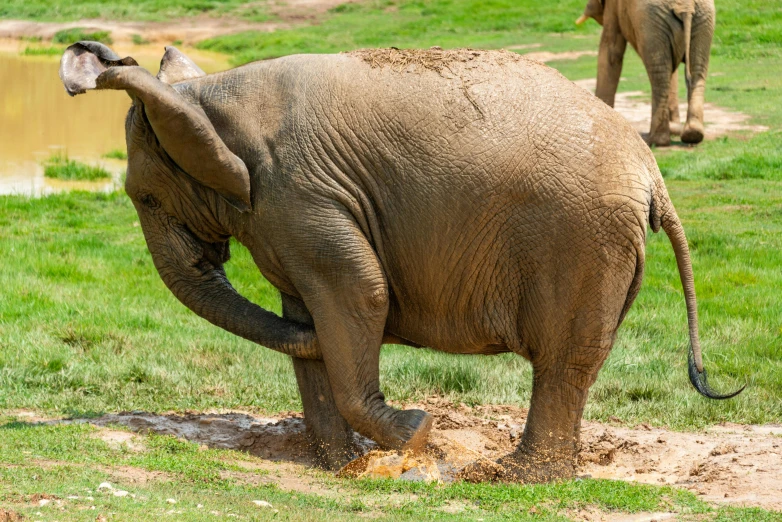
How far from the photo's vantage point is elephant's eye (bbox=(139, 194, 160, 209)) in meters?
6.61

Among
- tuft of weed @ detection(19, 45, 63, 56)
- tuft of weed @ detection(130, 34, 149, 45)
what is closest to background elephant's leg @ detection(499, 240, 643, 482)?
tuft of weed @ detection(19, 45, 63, 56)

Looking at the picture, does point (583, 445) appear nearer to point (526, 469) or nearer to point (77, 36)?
point (526, 469)

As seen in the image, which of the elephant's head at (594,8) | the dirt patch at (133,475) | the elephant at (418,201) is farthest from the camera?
the elephant's head at (594,8)

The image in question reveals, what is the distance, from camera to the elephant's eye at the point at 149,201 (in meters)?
6.61

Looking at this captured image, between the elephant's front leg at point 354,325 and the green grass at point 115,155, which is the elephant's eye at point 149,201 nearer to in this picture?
the elephant's front leg at point 354,325

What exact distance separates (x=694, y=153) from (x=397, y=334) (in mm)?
10882

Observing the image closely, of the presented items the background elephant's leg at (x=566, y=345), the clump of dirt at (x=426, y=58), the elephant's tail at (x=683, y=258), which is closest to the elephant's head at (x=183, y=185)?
the clump of dirt at (x=426, y=58)

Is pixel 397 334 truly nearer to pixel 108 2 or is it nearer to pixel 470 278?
pixel 470 278

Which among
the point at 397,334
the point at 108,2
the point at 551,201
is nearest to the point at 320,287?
the point at 397,334

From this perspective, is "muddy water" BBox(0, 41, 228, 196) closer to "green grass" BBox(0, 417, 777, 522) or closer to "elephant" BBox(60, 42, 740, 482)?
"elephant" BBox(60, 42, 740, 482)

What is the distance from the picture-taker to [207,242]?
6766 mm

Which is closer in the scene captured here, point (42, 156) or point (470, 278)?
point (470, 278)

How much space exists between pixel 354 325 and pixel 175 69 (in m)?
1.86

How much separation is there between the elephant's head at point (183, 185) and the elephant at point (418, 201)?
0.04ft
